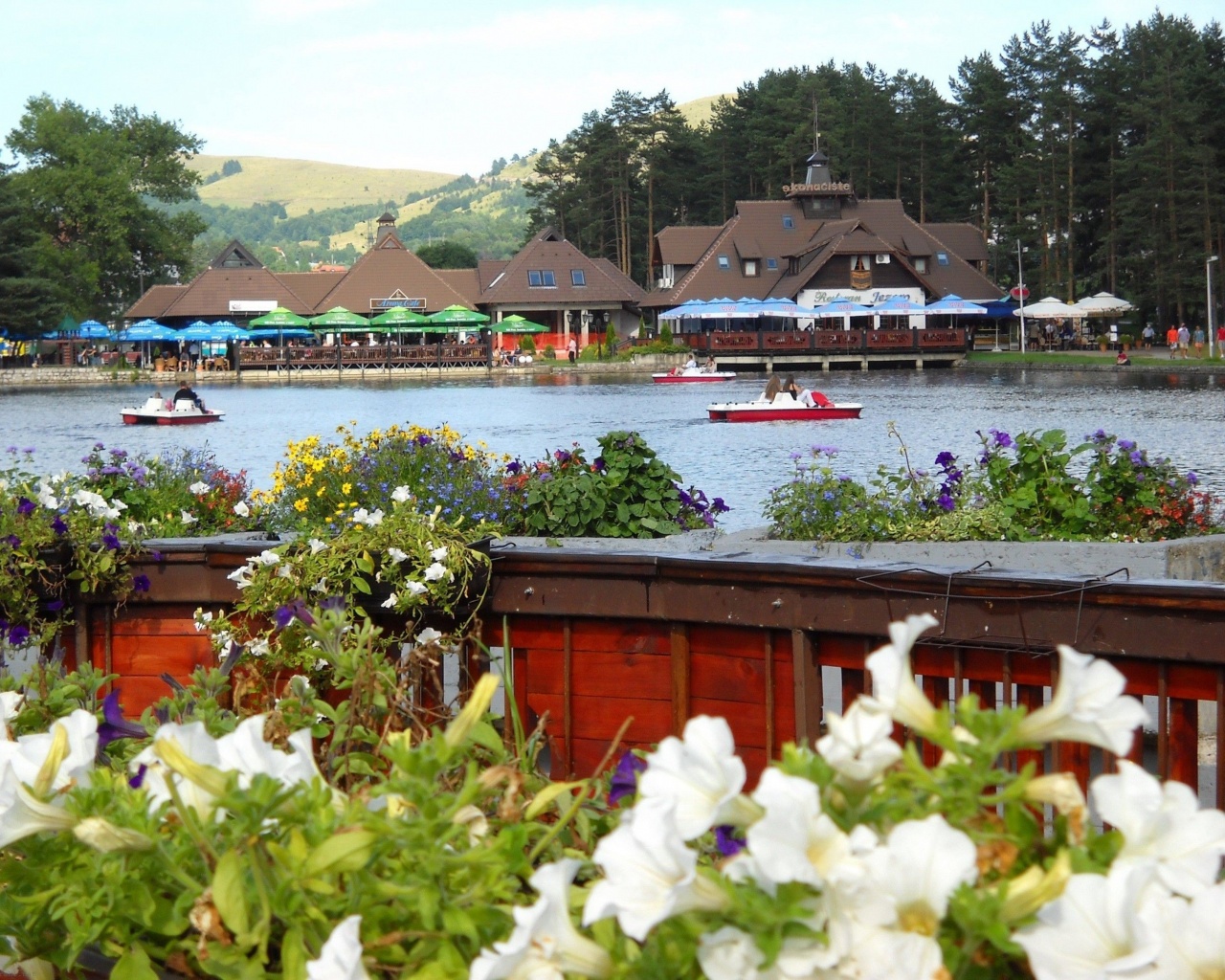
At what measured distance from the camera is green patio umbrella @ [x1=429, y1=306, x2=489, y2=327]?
7475cm

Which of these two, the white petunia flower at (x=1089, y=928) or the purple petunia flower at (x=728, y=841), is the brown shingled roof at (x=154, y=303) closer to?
the purple petunia flower at (x=728, y=841)

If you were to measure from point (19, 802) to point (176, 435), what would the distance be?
3993 centimetres

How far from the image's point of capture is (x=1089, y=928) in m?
1.20

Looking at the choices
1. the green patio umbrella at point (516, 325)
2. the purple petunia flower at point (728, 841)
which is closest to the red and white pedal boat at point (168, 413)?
the green patio umbrella at point (516, 325)

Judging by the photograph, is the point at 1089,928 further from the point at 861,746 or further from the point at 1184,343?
the point at 1184,343

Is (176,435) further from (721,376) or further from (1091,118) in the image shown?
(1091,118)

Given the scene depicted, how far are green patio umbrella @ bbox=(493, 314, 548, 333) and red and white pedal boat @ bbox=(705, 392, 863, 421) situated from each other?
40.5 meters

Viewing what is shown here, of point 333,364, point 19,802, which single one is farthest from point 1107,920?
point 333,364

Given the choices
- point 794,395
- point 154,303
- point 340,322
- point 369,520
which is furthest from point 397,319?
point 369,520

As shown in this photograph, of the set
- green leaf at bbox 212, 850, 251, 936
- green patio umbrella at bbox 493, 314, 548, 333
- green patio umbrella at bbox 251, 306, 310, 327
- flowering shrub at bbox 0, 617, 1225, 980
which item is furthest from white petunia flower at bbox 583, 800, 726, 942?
green patio umbrella at bbox 493, 314, 548, 333

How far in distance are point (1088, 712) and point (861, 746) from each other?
0.63 ft

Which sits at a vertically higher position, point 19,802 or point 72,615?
point 19,802

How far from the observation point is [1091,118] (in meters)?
77.9

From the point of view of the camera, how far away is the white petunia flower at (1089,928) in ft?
3.89
